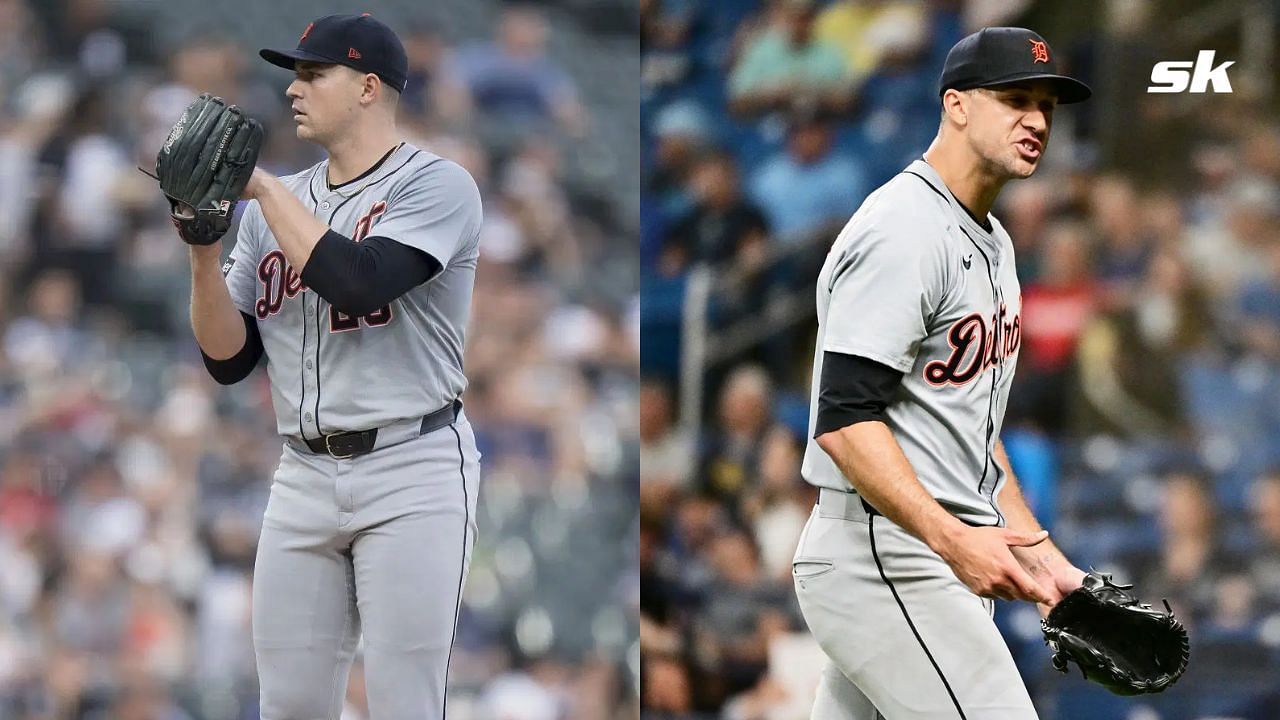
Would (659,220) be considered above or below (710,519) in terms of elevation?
above

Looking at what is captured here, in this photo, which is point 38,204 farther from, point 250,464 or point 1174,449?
point 1174,449

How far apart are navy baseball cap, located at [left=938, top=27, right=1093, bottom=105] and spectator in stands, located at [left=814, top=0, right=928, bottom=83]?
462 centimetres

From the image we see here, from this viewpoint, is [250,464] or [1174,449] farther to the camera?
[250,464]

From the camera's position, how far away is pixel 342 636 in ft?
8.52

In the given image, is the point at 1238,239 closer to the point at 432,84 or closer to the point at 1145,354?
the point at 1145,354

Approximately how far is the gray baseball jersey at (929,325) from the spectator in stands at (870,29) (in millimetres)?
4676

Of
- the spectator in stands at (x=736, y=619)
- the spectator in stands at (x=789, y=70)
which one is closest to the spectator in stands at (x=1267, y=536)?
the spectator in stands at (x=736, y=619)

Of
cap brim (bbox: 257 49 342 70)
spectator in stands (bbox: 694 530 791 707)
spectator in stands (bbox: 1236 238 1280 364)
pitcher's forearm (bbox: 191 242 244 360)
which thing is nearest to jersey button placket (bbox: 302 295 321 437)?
pitcher's forearm (bbox: 191 242 244 360)

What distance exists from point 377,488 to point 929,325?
3.29 feet

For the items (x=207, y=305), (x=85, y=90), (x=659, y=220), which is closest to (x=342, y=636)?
(x=207, y=305)

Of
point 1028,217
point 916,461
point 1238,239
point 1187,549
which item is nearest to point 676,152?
point 1028,217

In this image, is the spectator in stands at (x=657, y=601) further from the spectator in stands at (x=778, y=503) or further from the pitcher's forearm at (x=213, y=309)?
the pitcher's forearm at (x=213, y=309)

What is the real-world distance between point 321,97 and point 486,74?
5.32 metres

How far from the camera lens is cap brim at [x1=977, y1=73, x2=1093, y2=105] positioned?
2242mm
